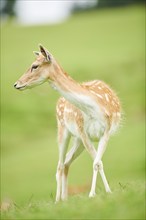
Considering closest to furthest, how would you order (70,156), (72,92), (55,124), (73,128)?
(72,92) < (73,128) < (70,156) < (55,124)

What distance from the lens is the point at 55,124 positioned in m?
37.5

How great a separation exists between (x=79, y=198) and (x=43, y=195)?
42.3 ft

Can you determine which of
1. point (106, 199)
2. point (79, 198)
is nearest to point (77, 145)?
point (79, 198)

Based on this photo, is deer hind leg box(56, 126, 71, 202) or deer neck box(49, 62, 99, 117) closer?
deer neck box(49, 62, 99, 117)

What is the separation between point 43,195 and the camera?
949 inches

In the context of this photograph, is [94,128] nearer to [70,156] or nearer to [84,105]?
[84,105]

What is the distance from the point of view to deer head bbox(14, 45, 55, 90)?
37.7 feet

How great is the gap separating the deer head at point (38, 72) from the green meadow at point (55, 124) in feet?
6.57

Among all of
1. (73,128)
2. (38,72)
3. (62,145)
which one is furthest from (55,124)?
(38,72)

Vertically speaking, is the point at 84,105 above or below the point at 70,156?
above

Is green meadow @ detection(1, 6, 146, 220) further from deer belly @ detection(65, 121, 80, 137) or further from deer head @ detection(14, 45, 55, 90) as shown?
deer head @ detection(14, 45, 55, 90)

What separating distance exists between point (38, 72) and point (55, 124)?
1025 inches

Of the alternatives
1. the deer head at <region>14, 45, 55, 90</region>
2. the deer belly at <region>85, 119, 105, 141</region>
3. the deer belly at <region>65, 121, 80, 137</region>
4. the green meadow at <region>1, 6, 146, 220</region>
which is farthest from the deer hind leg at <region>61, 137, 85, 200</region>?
the deer head at <region>14, 45, 55, 90</region>

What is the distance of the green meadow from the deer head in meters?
2.00
